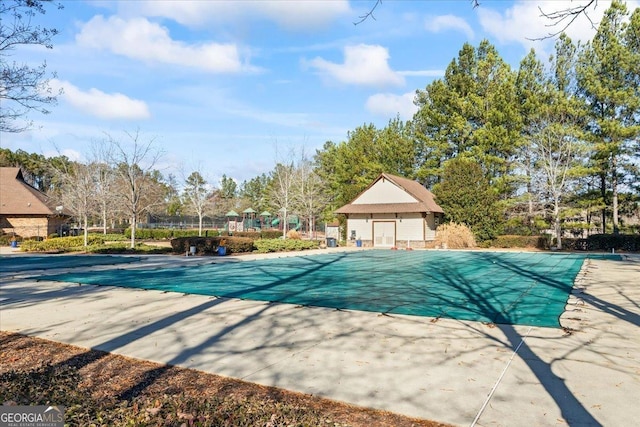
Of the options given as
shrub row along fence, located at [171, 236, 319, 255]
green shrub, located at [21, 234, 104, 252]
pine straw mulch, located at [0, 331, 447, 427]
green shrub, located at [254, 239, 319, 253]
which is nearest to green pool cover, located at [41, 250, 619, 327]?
pine straw mulch, located at [0, 331, 447, 427]

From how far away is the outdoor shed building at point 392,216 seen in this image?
107ft

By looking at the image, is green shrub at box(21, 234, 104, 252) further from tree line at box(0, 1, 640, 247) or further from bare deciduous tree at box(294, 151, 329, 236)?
bare deciduous tree at box(294, 151, 329, 236)

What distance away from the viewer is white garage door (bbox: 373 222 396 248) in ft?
111

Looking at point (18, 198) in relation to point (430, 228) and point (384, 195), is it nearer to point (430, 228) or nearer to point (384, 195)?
point (384, 195)

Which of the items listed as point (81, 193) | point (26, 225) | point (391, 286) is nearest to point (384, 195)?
point (81, 193)

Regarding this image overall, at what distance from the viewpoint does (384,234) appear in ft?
112

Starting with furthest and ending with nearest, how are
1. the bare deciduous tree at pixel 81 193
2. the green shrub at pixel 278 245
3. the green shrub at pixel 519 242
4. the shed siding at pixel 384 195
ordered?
the shed siding at pixel 384 195
the green shrub at pixel 519 242
the bare deciduous tree at pixel 81 193
the green shrub at pixel 278 245

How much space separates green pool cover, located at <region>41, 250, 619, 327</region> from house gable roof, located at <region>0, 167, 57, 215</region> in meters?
25.4

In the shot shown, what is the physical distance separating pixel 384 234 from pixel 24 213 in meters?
29.5

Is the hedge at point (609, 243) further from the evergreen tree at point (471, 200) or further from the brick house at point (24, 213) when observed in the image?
the brick house at point (24, 213)

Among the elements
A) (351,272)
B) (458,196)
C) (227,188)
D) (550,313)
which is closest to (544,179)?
(458,196)

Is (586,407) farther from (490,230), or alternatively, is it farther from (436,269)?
(490,230)

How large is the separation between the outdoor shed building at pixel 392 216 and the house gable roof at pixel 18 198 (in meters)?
25.1

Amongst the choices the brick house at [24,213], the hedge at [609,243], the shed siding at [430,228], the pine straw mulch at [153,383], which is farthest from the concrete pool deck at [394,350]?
the brick house at [24,213]
